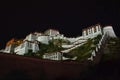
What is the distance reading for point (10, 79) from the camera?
5.13 metres

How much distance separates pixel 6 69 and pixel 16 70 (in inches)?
11.1

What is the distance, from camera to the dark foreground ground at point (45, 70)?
5.25 metres

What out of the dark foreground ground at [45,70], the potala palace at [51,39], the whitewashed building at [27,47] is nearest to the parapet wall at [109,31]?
the potala palace at [51,39]

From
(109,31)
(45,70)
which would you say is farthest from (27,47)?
(45,70)

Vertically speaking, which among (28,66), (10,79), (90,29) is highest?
(90,29)

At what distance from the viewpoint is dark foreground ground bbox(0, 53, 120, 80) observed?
5250 millimetres

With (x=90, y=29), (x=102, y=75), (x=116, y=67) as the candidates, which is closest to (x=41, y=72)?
(x=102, y=75)

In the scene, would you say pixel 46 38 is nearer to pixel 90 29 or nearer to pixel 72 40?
pixel 72 40

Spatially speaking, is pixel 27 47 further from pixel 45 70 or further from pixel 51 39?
pixel 45 70

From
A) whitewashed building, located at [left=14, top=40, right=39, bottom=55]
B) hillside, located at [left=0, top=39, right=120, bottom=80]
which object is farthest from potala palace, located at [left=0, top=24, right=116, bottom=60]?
hillside, located at [left=0, top=39, right=120, bottom=80]

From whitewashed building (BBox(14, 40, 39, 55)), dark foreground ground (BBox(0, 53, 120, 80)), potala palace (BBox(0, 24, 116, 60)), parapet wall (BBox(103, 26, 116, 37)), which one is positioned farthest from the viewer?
parapet wall (BBox(103, 26, 116, 37))

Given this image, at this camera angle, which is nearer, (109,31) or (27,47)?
(27,47)

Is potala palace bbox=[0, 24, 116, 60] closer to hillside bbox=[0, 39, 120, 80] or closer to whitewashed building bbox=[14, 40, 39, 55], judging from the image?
whitewashed building bbox=[14, 40, 39, 55]

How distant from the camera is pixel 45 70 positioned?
5.79 m
